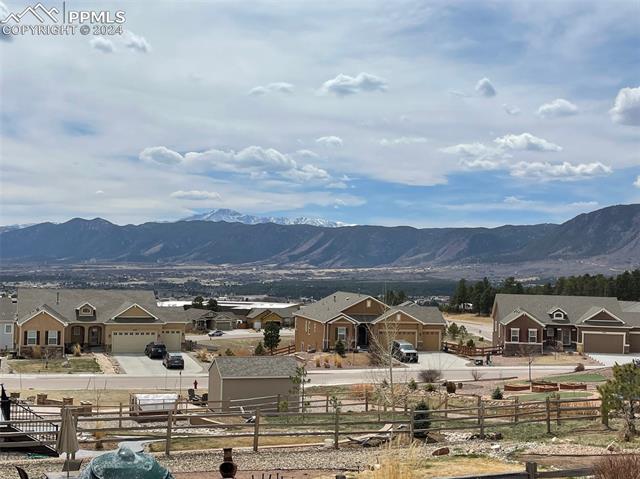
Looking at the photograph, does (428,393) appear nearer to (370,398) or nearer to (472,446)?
(370,398)

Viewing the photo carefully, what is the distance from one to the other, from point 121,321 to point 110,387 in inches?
841

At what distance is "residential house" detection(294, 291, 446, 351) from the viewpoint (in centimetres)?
7069

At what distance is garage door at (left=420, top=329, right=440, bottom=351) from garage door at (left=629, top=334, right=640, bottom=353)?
17.4 metres

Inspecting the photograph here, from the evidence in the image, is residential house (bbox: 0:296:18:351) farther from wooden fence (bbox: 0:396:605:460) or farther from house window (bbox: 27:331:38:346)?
wooden fence (bbox: 0:396:605:460)

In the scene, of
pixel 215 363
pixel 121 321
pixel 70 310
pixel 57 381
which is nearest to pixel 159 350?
pixel 121 321

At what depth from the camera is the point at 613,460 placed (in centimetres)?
1241

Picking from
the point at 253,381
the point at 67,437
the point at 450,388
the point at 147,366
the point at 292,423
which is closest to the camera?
the point at 67,437

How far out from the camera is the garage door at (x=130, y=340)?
229 feet

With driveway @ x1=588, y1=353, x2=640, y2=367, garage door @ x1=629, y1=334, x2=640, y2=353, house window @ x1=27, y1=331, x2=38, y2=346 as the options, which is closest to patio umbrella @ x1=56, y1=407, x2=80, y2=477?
house window @ x1=27, y1=331, x2=38, y2=346

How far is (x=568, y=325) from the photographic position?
73.2m

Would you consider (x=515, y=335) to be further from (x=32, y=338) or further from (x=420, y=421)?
(x=420, y=421)

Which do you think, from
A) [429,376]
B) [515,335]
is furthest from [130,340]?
[515,335]

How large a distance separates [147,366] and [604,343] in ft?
133

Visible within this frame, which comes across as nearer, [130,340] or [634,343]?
[130,340]
